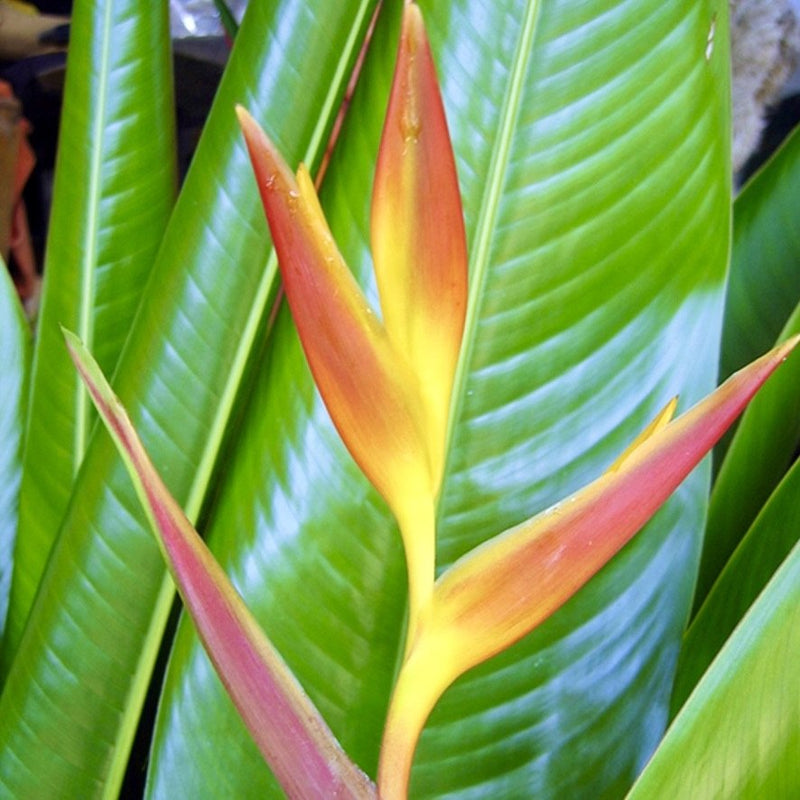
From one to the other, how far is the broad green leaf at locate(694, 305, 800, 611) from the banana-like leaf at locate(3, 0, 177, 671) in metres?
0.34

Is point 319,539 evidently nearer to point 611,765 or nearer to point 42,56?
point 611,765

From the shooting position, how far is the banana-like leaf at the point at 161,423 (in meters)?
0.41

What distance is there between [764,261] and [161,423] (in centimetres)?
35

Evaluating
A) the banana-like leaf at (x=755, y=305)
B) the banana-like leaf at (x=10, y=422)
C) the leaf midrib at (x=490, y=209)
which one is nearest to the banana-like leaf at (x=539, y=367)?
the leaf midrib at (x=490, y=209)

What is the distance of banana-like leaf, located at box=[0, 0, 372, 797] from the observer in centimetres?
41

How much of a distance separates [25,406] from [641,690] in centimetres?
37

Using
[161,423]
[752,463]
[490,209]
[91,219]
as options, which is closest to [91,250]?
[91,219]

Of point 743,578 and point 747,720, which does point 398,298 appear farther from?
point 743,578

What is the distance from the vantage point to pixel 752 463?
468 mm

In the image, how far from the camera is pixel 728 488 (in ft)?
1.57

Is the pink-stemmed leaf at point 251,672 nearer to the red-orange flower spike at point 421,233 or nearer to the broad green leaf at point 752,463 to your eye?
the red-orange flower spike at point 421,233

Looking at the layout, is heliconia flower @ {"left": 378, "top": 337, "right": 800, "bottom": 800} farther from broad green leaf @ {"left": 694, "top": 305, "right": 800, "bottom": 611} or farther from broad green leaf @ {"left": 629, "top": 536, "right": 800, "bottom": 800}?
broad green leaf @ {"left": 694, "top": 305, "right": 800, "bottom": 611}

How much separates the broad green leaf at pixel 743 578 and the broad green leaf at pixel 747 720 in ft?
0.44

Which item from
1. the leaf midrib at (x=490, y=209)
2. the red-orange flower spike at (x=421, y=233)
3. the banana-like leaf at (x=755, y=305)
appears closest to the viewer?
the red-orange flower spike at (x=421, y=233)
